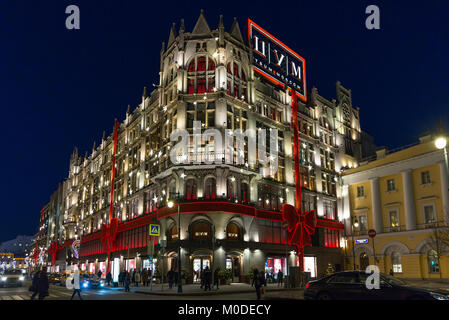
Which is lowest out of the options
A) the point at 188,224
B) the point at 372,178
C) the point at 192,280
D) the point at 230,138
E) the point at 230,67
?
the point at 192,280

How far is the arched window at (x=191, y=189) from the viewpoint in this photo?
42.2 m

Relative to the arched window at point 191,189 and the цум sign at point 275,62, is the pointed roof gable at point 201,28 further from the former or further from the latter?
the arched window at point 191,189

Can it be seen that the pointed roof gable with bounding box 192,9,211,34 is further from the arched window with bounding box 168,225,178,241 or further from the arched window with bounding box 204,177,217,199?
the arched window with bounding box 168,225,178,241

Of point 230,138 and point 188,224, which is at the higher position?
point 230,138

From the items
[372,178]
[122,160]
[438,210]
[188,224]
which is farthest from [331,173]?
[122,160]

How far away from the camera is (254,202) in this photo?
1806 inches

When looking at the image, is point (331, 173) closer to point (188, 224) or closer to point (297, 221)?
point (297, 221)

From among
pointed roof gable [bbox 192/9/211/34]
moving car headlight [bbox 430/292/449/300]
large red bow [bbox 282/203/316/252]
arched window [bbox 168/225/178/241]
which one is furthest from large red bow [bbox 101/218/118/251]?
moving car headlight [bbox 430/292/449/300]

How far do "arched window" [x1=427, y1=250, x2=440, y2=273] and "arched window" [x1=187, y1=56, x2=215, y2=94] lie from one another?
105 feet

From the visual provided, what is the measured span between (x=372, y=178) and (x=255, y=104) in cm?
1948

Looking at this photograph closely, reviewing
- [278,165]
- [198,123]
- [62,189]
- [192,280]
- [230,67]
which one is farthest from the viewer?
[62,189]

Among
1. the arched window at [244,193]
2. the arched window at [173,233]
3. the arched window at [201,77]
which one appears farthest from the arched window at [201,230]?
the arched window at [201,77]

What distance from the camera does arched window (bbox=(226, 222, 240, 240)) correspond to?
4249 centimetres
